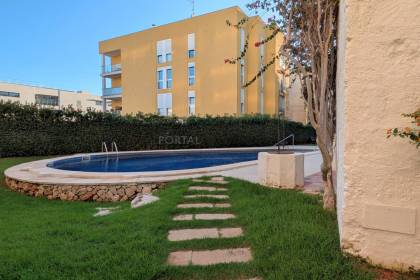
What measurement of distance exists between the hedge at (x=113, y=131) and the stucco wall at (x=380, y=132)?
15.0 m

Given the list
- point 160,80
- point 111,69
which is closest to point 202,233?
point 160,80

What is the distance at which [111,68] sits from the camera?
30031mm

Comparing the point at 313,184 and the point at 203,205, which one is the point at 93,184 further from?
the point at 313,184

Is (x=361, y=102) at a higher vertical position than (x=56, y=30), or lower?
lower

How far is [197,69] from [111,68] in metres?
11.4

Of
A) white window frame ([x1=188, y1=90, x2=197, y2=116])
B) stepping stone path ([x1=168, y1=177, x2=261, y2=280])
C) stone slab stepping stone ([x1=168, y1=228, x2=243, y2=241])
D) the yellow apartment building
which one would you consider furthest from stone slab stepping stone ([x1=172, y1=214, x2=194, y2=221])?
white window frame ([x1=188, y1=90, x2=197, y2=116])

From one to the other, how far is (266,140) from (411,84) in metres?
18.0

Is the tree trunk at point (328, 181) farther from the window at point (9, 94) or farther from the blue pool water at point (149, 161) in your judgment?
the window at point (9, 94)

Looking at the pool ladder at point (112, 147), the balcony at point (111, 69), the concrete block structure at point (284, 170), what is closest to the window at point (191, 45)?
the balcony at point (111, 69)

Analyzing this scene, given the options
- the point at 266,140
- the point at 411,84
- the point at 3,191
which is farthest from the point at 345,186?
the point at 266,140

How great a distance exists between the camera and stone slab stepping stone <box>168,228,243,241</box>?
3238mm

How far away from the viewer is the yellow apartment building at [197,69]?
74.5ft

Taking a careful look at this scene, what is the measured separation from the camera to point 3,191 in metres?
7.53

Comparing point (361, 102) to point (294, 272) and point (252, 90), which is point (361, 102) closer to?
point (294, 272)
